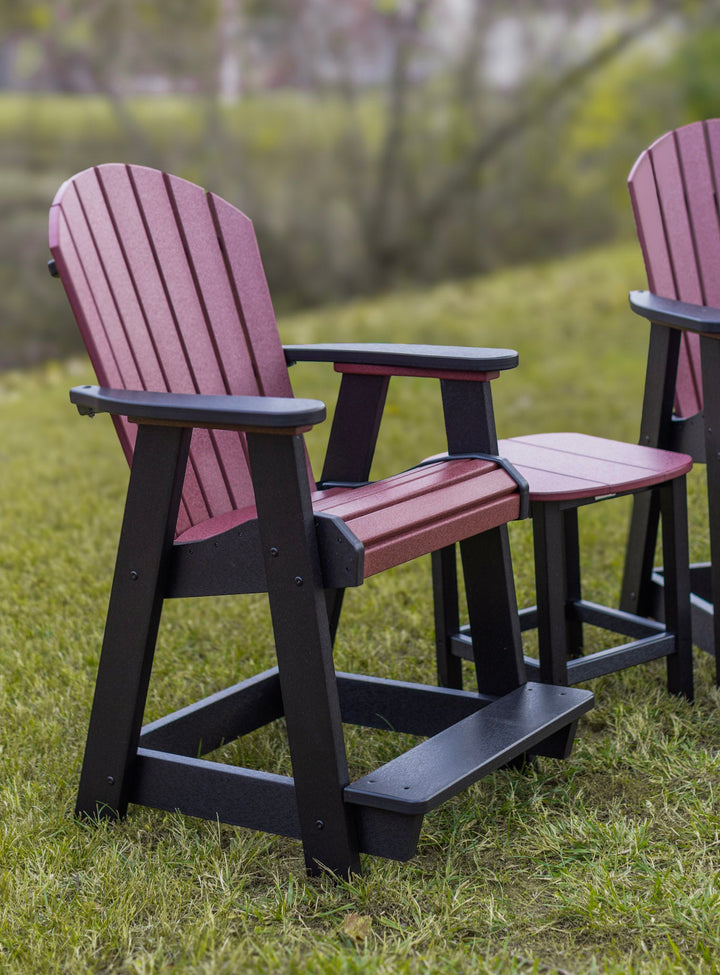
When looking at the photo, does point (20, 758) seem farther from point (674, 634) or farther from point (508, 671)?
point (674, 634)

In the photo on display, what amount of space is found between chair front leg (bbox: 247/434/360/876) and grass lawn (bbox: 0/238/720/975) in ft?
0.30

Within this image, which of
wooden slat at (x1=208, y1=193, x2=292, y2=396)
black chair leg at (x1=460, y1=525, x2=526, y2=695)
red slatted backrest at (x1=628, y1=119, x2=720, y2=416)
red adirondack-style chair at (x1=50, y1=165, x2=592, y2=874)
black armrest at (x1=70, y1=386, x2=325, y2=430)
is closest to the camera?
black armrest at (x1=70, y1=386, x2=325, y2=430)

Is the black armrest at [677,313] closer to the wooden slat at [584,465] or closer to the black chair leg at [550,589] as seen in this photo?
→ the wooden slat at [584,465]

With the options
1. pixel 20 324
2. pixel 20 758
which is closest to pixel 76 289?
pixel 20 758

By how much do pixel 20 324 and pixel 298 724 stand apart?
6.88 metres

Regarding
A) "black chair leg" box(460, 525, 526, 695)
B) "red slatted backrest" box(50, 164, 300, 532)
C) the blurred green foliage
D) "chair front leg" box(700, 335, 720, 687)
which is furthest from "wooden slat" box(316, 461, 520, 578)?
the blurred green foliage

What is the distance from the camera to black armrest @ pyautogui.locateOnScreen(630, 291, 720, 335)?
2.47 metres

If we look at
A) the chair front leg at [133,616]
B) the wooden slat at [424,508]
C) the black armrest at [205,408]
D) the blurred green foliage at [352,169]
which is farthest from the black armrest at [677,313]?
the blurred green foliage at [352,169]

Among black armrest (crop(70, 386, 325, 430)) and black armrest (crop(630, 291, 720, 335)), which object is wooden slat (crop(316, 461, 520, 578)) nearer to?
black armrest (crop(70, 386, 325, 430))

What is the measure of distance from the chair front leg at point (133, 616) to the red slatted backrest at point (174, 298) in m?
0.14

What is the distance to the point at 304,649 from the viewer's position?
73.6 inches

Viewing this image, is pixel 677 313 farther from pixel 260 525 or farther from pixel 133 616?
pixel 133 616

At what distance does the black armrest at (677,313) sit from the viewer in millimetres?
2467

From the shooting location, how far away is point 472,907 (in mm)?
1868
